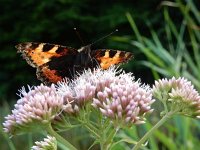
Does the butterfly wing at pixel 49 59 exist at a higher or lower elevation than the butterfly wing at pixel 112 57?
higher

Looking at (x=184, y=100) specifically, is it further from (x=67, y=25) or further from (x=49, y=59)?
(x=67, y=25)

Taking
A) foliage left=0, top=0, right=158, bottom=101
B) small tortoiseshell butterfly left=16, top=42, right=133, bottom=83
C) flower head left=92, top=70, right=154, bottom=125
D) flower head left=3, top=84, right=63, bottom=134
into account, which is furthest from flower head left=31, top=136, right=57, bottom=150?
foliage left=0, top=0, right=158, bottom=101

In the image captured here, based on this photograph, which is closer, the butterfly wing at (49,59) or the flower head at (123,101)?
the flower head at (123,101)

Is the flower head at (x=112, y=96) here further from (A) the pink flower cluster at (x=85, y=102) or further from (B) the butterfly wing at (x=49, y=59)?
(B) the butterfly wing at (x=49, y=59)

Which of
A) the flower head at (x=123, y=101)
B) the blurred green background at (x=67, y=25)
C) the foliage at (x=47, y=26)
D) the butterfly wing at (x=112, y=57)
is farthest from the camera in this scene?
the foliage at (x=47, y=26)

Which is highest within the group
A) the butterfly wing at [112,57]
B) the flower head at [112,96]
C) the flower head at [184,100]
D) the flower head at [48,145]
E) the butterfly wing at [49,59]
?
the butterfly wing at [49,59]

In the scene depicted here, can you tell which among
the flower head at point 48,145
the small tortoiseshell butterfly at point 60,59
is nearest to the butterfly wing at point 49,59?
the small tortoiseshell butterfly at point 60,59

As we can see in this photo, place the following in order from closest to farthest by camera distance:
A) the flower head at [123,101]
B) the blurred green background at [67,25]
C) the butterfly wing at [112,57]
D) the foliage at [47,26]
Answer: the flower head at [123,101] → the butterfly wing at [112,57] → the blurred green background at [67,25] → the foliage at [47,26]

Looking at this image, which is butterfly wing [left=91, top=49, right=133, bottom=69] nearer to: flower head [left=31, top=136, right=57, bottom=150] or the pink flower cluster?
the pink flower cluster

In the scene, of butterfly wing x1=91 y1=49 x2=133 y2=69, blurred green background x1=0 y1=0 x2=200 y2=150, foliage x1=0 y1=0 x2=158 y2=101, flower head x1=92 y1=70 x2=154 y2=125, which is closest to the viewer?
flower head x1=92 y1=70 x2=154 y2=125
